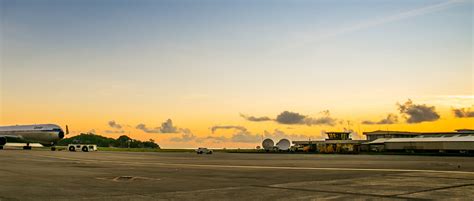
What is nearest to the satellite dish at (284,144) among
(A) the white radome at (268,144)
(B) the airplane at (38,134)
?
(A) the white radome at (268,144)

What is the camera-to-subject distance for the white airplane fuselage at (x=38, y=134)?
99.6 meters

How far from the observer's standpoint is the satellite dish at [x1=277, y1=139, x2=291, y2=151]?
13588 cm

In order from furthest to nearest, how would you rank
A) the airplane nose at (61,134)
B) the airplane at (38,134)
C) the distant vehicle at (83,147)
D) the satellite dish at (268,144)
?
1. the satellite dish at (268,144)
2. the airplane nose at (61,134)
3. the airplane at (38,134)
4. the distant vehicle at (83,147)

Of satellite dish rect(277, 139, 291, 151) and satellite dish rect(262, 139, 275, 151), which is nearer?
satellite dish rect(277, 139, 291, 151)

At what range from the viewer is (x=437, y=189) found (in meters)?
17.1

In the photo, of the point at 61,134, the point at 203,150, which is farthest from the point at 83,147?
the point at 203,150

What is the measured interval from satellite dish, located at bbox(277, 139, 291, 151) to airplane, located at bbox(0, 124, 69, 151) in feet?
216

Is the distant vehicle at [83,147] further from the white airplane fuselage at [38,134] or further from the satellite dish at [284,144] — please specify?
the satellite dish at [284,144]

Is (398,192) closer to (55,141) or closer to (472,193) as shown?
(472,193)

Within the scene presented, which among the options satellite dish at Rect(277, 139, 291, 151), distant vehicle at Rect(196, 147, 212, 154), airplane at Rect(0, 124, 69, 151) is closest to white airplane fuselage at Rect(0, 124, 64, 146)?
airplane at Rect(0, 124, 69, 151)

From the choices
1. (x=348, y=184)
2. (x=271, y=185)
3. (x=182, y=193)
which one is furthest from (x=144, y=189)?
(x=348, y=184)

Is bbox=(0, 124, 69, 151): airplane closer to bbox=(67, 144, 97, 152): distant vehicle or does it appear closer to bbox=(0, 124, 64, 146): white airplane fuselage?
bbox=(0, 124, 64, 146): white airplane fuselage

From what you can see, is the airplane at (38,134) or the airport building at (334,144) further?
the airport building at (334,144)

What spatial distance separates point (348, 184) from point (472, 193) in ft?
16.9
